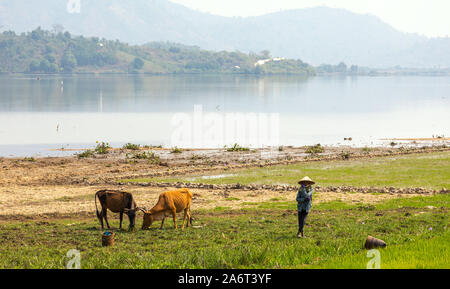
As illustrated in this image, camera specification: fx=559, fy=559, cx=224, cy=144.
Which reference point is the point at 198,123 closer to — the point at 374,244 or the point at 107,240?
the point at 107,240

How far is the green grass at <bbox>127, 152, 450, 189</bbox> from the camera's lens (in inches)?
1414

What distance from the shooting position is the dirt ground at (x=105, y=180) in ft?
96.7

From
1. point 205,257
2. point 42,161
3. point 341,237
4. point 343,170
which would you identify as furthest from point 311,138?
point 205,257

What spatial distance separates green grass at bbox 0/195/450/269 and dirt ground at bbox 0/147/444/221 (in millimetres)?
3275

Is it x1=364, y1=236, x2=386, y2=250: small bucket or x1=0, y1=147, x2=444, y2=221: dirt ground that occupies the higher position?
x1=364, y1=236, x2=386, y2=250: small bucket

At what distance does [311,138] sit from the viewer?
72625 mm

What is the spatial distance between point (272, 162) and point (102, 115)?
61708mm

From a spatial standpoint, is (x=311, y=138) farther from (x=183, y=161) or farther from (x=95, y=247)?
(x=95, y=247)

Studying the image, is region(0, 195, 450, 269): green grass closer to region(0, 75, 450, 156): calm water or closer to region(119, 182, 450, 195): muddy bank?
region(119, 182, 450, 195): muddy bank

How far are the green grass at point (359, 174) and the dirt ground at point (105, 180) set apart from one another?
3.38m

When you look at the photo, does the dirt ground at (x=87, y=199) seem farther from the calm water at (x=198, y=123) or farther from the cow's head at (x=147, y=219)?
the calm water at (x=198, y=123)

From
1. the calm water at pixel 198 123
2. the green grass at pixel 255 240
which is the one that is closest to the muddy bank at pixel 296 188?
the green grass at pixel 255 240

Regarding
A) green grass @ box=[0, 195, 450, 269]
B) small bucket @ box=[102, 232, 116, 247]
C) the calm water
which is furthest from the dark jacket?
the calm water
